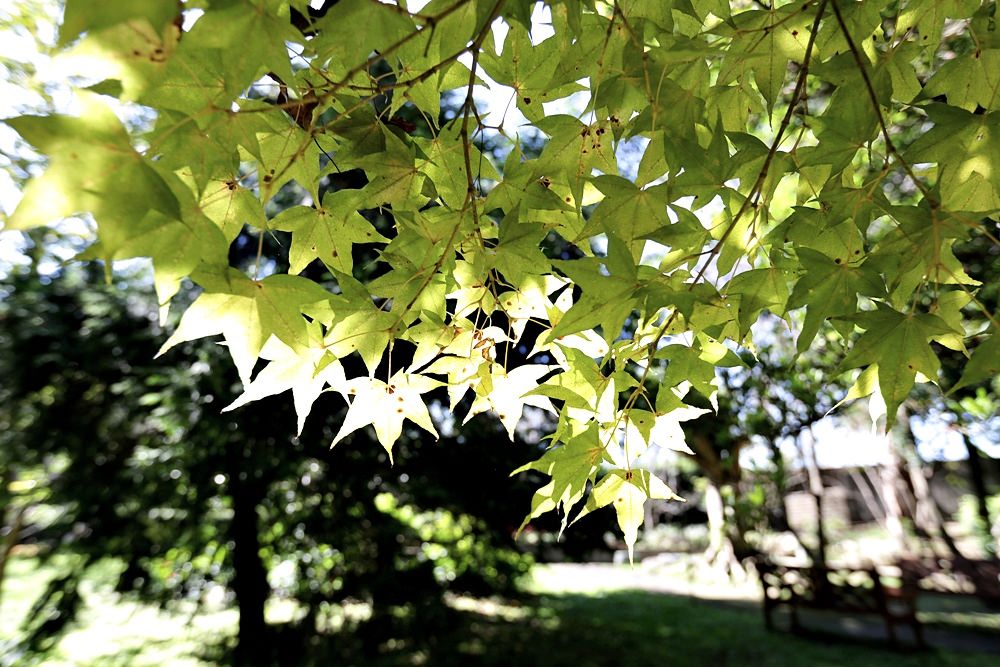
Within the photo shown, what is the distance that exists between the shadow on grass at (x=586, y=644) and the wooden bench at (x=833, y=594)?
0.23 m

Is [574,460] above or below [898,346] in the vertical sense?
below

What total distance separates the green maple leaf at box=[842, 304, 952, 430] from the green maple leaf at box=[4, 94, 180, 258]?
26.3 inches

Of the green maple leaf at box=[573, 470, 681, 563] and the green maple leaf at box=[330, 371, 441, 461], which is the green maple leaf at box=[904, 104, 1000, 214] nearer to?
the green maple leaf at box=[573, 470, 681, 563]

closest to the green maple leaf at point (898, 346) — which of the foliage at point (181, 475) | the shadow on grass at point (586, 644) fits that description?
the foliage at point (181, 475)

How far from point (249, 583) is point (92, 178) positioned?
4.16m

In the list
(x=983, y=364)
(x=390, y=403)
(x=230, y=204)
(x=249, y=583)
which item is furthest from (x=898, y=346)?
(x=249, y=583)

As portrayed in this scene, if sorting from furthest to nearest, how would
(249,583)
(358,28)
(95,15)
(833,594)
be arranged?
1. (833,594)
2. (249,583)
3. (358,28)
4. (95,15)

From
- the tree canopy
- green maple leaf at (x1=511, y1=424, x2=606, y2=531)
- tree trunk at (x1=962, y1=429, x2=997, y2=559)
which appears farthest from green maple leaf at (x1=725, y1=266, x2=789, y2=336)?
tree trunk at (x1=962, y1=429, x2=997, y2=559)

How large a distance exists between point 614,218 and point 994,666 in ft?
18.1

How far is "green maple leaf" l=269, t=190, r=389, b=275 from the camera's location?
2.57 feet

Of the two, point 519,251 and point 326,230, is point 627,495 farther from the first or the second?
point 326,230

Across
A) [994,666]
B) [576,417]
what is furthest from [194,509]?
[994,666]

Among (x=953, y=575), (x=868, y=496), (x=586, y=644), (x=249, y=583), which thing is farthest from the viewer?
(x=868, y=496)

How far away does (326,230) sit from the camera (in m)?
0.81
